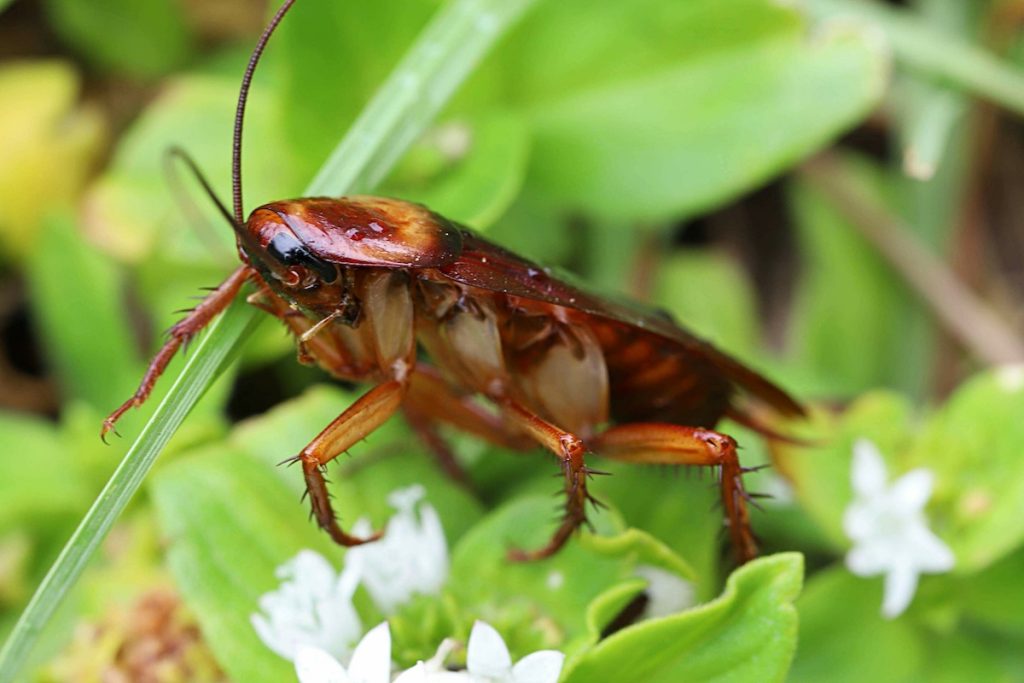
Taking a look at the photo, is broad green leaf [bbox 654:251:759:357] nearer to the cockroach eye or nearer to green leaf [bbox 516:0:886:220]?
green leaf [bbox 516:0:886:220]

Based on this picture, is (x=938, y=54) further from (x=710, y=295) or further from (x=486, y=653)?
(x=486, y=653)

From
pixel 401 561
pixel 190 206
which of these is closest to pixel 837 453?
pixel 401 561

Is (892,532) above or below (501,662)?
below

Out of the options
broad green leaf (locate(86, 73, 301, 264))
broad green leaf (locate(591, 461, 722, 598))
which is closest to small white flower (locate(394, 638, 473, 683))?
broad green leaf (locate(591, 461, 722, 598))

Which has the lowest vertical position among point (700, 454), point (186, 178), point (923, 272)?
point (923, 272)

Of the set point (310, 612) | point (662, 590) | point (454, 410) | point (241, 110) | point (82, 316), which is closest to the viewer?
point (241, 110)

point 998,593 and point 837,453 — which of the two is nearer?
point 998,593
